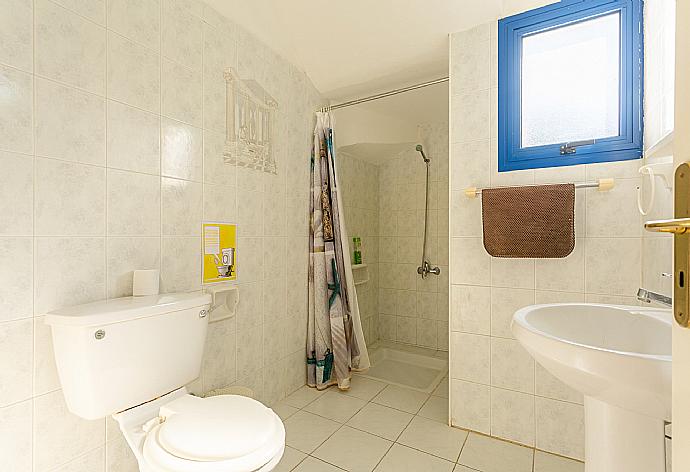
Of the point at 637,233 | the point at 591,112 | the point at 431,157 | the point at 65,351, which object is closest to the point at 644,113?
the point at 591,112

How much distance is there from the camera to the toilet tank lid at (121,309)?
1068mm

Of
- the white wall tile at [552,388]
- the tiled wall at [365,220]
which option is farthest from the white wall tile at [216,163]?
the white wall tile at [552,388]

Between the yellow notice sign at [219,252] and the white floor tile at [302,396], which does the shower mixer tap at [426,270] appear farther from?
the yellow notice sign at [219,252]

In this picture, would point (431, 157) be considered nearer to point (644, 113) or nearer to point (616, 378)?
point (644, 113)

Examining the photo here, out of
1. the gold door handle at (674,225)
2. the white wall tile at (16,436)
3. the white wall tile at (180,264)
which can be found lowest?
the white wall tile at (16,436)

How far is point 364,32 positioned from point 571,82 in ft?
3.75

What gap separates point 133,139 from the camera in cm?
140

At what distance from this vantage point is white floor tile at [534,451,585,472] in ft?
5.25

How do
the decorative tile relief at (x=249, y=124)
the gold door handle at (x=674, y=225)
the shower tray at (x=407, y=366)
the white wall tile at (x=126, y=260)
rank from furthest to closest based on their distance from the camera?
the shower tray at (x=407, y=366) < the decorative tile relief at (x=249, y=124) < the white wall tile at (x=126, y=260) < the gold door handle at (x=674, y=225)

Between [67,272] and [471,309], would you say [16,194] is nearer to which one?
[67,272]

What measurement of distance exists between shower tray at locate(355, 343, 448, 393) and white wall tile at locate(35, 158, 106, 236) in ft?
6.71

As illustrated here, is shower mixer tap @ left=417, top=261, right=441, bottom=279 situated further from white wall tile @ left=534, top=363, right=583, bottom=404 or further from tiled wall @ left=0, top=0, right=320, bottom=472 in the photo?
tiled wall @ left=0, top=0, right=320, bottom=472

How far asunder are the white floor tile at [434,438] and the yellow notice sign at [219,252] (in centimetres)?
124

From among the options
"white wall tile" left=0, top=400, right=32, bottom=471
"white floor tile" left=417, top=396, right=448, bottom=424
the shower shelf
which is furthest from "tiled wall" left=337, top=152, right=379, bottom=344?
"white wall tile" left=0, top=400, right=32, bottom=471
